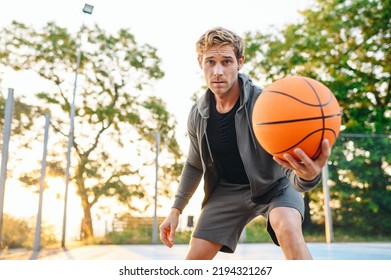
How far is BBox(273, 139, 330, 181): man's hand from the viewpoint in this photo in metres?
1.62

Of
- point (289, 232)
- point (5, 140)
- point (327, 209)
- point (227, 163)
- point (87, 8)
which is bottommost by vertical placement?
point (327, 209)

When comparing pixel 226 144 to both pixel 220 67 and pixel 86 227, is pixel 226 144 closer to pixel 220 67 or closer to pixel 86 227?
pixel 220 67

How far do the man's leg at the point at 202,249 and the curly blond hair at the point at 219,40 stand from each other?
1004 millimetres

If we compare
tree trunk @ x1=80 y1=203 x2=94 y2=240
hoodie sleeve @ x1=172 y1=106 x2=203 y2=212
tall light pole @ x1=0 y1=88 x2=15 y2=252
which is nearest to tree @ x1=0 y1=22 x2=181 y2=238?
tree trunk @ x1=80 y1=203 x2=94 y2=240

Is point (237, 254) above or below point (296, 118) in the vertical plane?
below

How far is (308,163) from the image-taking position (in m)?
1.64

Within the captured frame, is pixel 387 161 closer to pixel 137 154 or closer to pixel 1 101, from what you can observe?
pixel 137 154

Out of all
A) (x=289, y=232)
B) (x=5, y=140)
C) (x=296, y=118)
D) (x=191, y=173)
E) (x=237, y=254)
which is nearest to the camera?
(x=296, y=118)

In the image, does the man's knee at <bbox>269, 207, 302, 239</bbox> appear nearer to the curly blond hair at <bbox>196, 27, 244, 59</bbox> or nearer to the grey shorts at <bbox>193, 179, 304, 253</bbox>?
the grey shorts at <bbox>193, 179, 304, 253</bbox>

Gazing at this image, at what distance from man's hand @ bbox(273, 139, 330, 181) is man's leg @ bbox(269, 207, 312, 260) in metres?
0.32

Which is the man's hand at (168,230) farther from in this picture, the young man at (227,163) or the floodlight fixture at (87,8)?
the floodlight fixture at (87,8)

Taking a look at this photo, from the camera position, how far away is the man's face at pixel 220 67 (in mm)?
2266

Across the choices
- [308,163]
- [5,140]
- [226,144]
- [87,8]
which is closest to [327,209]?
[87,8]

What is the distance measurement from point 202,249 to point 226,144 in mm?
572
